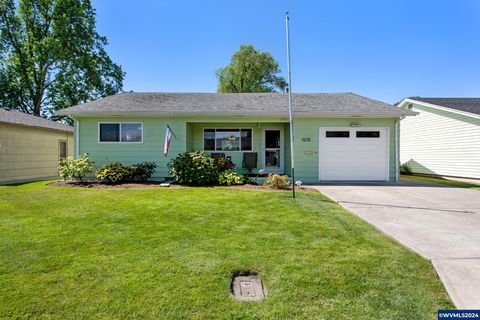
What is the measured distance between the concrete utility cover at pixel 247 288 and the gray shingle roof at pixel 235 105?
8151 mm

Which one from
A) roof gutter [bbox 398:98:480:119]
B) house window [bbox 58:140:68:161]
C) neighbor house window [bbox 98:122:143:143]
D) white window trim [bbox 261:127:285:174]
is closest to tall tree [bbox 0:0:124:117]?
house window [bbox 58:140:68:161]

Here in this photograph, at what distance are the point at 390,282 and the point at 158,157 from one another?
31.1 ft

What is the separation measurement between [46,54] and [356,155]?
24.5 m

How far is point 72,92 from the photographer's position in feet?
75.8

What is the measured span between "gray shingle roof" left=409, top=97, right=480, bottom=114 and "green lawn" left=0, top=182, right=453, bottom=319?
42.4ft

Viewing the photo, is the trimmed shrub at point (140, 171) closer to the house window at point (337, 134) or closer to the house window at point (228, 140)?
the house window at point (228, 140)

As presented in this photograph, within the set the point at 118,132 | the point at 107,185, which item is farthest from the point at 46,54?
the point at 107,185

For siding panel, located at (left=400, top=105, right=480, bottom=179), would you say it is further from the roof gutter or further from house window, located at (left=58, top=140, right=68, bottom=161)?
house window, located at (left=58, top=140, right=68, bottom=161)

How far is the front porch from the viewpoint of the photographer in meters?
11.9

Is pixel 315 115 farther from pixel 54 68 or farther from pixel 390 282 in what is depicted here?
pixel 54 68

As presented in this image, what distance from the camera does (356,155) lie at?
1066cm

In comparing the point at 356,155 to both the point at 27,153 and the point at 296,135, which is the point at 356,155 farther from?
the point at 27,153

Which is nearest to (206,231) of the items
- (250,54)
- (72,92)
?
(72,92)

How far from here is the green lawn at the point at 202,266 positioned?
2.37m
